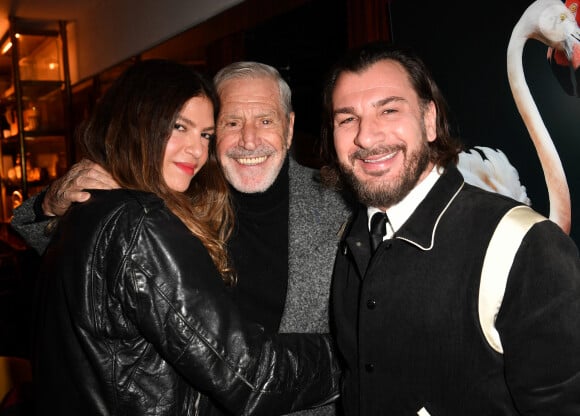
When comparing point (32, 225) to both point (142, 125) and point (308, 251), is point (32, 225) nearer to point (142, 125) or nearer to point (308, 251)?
point (142, 125)

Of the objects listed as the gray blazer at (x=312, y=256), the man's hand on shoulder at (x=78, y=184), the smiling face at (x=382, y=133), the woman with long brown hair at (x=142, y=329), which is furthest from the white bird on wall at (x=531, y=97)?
the man's hand on shoulder at (x=78, y=184)

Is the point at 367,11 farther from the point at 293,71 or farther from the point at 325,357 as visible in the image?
the point at 325,357

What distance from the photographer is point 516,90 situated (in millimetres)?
1499

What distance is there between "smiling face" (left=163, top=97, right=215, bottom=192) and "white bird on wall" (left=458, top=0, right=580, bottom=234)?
3.06 feet

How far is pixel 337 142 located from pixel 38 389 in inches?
36.5

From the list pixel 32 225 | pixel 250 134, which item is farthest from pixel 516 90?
pixel 32 225

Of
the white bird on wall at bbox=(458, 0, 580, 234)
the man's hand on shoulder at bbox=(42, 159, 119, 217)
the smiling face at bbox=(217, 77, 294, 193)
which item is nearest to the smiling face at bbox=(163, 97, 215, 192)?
the man's hand on shoulder at bbox=(42, 159, 119, 217)

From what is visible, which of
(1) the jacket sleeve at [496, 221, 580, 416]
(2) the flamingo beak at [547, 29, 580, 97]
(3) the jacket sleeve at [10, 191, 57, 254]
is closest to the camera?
(1) the jacket sleeve at [496, 221, 580, 416]

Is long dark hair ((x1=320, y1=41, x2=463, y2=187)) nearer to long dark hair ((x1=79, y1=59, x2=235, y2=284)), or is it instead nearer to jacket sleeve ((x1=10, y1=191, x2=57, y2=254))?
long dark hair ((x1=79, y1=59, x2=235, y2=284))

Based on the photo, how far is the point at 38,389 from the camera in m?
1.10

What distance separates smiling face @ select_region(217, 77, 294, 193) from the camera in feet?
5.86

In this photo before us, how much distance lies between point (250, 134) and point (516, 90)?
2.92 ft

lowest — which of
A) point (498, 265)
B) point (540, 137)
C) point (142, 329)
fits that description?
point (142, 329)

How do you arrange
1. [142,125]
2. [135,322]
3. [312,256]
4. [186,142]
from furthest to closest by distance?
[312,256], [186,142], [142,125], [135,322]
